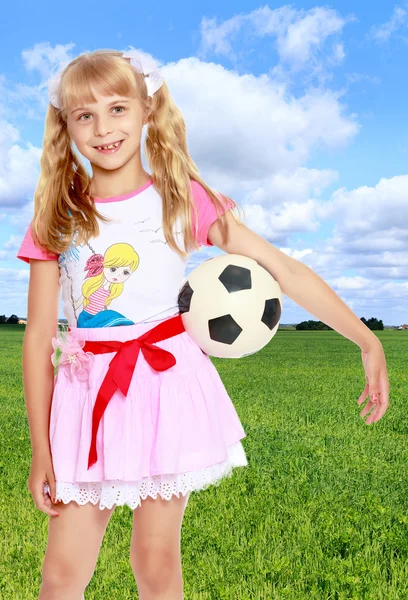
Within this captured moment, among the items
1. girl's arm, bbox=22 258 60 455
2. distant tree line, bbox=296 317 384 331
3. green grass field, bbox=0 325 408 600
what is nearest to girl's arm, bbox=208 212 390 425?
girl's arm, bbox=22 258 60 455

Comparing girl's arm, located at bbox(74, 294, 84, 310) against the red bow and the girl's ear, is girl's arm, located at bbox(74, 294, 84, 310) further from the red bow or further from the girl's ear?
the girl's ear

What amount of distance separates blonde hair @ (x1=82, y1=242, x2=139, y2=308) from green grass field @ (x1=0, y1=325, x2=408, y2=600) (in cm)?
196

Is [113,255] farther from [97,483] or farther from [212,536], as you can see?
[212,536]

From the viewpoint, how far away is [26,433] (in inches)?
333

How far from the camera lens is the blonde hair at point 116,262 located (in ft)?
10.1

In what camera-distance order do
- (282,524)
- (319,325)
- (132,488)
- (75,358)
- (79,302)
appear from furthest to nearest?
(319,325) < (282,524) < (79,302) < (75,358) < (132,488)

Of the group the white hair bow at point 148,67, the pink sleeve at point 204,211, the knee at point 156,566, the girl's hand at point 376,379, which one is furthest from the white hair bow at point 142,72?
the knee at point 156,566

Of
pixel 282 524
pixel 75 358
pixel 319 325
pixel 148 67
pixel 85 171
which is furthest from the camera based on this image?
pixel 319 325

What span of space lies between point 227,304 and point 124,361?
505mm

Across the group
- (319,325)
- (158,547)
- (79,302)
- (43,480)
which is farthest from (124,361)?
(319,325)

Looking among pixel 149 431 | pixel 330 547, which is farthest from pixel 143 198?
pixel 330 547

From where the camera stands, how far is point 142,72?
3252 millimetres

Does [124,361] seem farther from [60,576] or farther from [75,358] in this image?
[60,576]

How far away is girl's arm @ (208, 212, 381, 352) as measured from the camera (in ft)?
10.7
